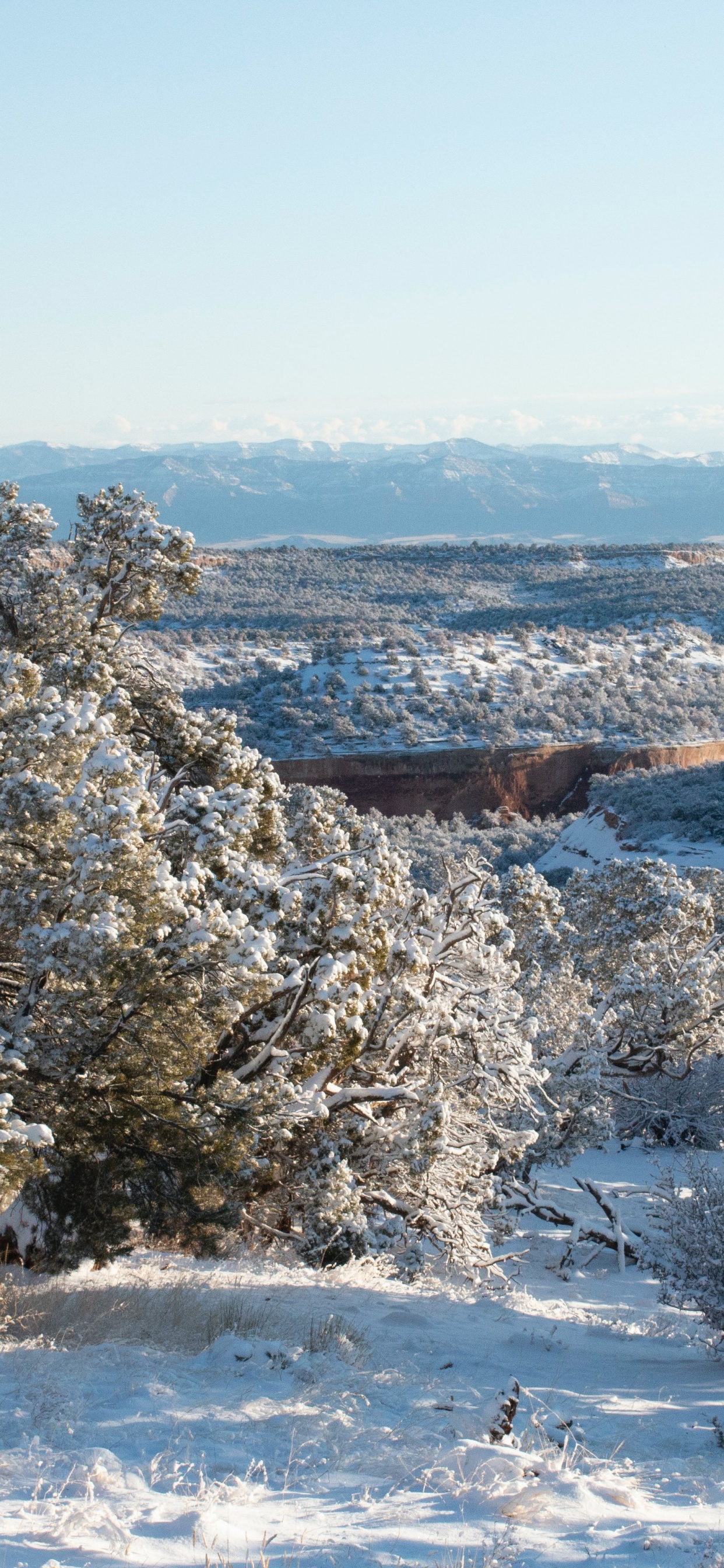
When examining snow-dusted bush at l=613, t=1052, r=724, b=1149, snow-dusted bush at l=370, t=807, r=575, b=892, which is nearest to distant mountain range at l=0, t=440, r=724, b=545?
snow-dusted bush at l=370, t=807, r=575, b=892

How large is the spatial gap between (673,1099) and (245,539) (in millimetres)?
161890

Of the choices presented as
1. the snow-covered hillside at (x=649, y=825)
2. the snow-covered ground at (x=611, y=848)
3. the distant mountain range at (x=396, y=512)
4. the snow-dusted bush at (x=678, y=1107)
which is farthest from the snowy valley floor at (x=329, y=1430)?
the distant mountain range at (x=396, y=512)

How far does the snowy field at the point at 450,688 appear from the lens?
4278 cm

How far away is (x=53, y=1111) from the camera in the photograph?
19.6 ft

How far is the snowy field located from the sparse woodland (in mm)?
30549

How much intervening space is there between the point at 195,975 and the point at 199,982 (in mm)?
57

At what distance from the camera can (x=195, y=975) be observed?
616 cm

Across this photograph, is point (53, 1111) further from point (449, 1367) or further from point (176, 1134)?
point (449, 1367)

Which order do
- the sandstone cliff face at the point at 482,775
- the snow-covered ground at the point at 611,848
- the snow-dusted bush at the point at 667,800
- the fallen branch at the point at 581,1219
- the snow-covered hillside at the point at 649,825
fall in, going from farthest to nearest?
the sandstone cliff face at the point at 482,775
the snow-dusted bush at the point at 667,800
the snow-covered hillside at the point at 649,825
the snow-covered ground at the point at 611,848
the fallen branch at the point at 581,1219

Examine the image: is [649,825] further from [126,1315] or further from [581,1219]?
[126,1315]

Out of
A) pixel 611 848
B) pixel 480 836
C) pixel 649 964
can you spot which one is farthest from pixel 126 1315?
pixel 480 836

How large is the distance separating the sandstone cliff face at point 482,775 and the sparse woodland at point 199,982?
28664 mm

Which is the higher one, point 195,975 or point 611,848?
point 195,975

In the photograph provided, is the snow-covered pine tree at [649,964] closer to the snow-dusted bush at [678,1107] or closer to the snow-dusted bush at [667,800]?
the snow-dusted bush at [678,1107]
